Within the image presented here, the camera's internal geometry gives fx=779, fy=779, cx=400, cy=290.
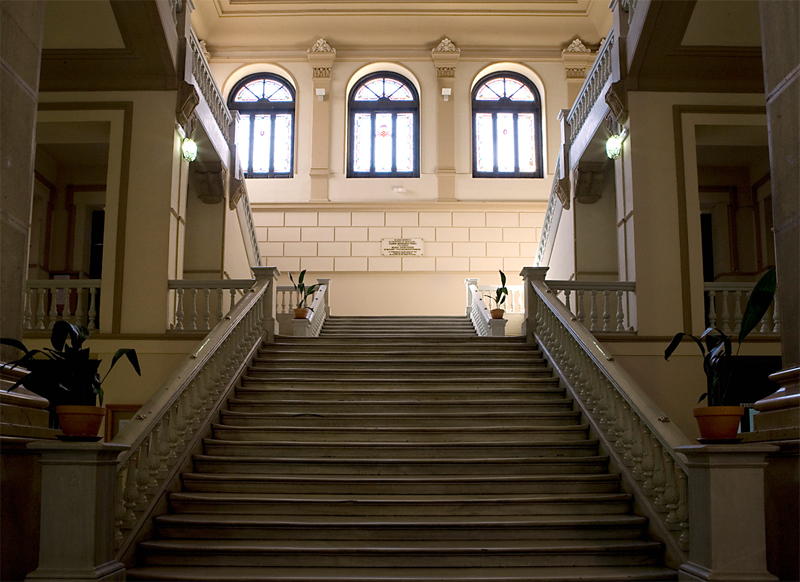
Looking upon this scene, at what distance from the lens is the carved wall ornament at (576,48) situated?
15.8 m

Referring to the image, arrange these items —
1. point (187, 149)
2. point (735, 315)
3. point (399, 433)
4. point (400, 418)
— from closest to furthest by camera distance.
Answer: point (399, 433)
point (400, 418)
point (735, 315)
point (187, 149)

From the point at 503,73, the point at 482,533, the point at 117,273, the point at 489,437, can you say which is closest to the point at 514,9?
the point at 503,73

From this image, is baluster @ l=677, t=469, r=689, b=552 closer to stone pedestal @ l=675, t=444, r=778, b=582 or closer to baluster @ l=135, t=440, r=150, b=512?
stone pedestal @ l=675, t=444, r=778, b=582

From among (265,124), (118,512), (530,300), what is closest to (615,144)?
(530,300)

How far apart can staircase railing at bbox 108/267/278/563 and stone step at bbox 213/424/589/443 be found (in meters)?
0.36

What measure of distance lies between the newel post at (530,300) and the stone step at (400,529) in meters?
3.80

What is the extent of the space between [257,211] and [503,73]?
19.2ft

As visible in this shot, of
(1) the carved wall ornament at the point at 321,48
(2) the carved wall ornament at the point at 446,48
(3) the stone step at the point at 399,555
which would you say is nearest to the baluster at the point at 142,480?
(3) the stone step at the point at 399,555

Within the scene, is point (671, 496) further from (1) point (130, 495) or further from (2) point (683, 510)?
(1) point (130, 495)

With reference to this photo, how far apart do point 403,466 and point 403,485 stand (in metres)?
0.28

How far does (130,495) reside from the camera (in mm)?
4836

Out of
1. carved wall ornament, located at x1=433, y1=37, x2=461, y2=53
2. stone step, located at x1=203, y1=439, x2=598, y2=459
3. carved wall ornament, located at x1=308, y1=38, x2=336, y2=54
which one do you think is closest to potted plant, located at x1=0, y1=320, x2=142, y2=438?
stone step, located at x1=203, y1=439, x2=598, y2=459

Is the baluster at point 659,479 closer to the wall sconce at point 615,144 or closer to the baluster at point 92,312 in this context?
the wall sconce at point 615,144

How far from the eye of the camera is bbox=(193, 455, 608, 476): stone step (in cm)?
604
